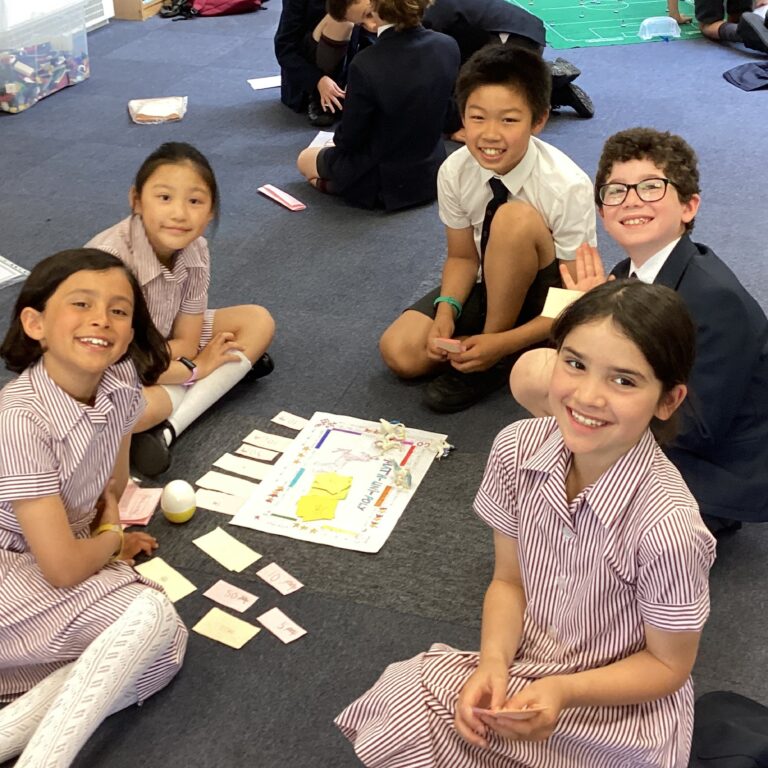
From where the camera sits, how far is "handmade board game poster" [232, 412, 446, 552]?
193 centimetres

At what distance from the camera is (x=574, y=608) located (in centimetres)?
128

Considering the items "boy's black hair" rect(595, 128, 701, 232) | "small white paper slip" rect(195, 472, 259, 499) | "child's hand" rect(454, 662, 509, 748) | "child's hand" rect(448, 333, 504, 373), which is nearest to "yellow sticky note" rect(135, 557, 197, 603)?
"small white paper slip" rect(195, 472, 259, 499)

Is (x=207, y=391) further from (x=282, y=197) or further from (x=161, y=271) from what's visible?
(x=282, y=197)

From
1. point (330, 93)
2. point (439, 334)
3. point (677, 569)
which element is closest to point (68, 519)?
point (677, 569)

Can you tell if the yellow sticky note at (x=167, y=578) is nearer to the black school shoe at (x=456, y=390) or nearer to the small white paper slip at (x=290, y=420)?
the small white paper slip at (x=290, y=420)

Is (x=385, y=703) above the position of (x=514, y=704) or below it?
below

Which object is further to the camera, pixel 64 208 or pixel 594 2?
pixel 594 2

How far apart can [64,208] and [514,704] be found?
2.61 m

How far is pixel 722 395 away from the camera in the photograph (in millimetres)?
1705

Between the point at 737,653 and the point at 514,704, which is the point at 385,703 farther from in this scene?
the point at 737,653

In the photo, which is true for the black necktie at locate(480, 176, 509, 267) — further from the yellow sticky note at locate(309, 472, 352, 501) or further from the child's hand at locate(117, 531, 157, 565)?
the child's hand at locate(117, 531, 157, 565)

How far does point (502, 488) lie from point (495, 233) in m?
1.02

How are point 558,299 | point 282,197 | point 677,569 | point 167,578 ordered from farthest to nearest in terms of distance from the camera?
point 282,197, point 558,299, point 167,578, point 677,569

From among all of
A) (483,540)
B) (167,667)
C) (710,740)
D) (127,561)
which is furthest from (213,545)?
(710,740)
